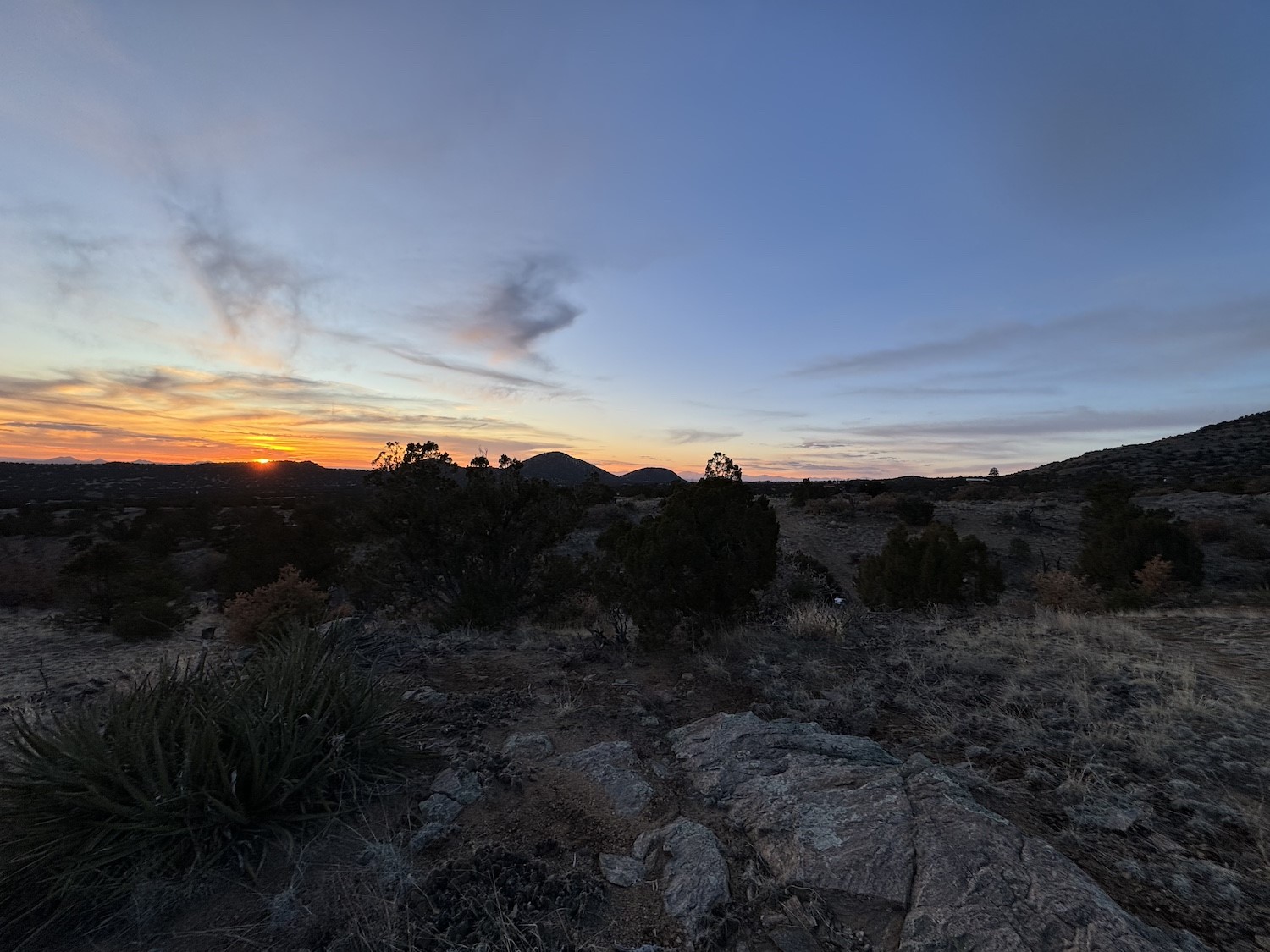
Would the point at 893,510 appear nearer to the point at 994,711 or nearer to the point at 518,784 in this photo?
the point at 994,711

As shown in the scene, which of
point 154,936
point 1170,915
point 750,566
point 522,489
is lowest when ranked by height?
point 154,936

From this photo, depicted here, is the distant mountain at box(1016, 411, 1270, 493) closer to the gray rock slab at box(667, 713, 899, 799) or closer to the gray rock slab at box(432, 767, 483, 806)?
the gray rock slab at box(667, 713, 899, 799)

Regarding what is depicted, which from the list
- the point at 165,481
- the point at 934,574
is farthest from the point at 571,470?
the point at 934,574

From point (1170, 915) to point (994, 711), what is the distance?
113 inches

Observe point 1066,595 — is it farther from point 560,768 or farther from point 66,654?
point 66,654

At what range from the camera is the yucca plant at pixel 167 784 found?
3.09 metres

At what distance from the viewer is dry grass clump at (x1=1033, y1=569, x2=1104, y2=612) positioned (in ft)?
39.2

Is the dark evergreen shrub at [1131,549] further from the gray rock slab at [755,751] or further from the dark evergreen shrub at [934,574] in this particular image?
the gray rock slab at [755,751]

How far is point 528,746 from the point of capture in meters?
4.99

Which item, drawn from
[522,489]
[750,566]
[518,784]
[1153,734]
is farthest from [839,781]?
[522,489]

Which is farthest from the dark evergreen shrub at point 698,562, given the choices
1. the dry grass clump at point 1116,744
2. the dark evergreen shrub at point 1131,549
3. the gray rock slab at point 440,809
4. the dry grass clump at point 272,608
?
the dark evergreen shrub at point 1131,549

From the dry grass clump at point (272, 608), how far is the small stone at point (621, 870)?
884 cm

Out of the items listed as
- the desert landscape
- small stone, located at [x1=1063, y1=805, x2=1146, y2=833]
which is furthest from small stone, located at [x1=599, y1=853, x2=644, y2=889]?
small stone, located at [x1=1063, y1=805, x2=1146, y2=833]

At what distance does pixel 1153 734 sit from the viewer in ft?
15.4
